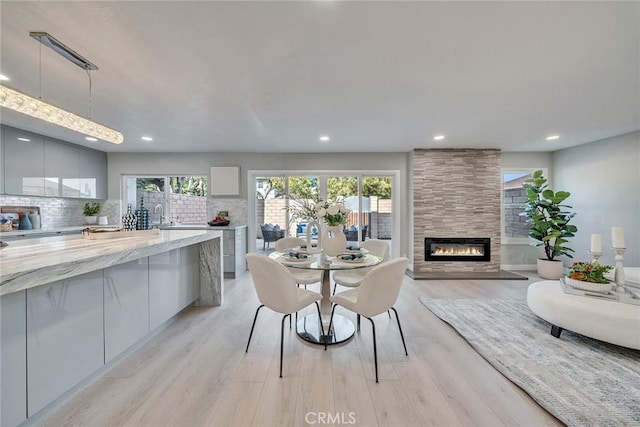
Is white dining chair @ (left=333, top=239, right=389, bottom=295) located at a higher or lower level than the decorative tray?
lower

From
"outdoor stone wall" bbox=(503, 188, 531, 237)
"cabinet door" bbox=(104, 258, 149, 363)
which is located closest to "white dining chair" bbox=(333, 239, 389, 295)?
"cabinet door" bbox=(104, 258, 149, 363)

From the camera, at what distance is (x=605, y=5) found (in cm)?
139

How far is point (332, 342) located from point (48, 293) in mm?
1944

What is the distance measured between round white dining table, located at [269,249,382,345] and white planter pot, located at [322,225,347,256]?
8 cm

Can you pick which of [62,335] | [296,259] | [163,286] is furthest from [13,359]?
[296,259]

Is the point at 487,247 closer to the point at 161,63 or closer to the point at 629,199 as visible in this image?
the point at 629,199

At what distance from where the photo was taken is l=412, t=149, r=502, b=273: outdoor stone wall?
185 inches

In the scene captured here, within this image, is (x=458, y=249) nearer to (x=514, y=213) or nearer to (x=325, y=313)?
(x=514, y=213)

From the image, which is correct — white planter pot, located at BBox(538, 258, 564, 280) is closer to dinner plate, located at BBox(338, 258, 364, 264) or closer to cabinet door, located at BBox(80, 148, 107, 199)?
dinner plate, located at BBox(338, 258, 364, 264)

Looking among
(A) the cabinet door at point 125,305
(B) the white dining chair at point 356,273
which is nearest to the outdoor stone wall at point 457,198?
(B) the white dining chair at point 356,273

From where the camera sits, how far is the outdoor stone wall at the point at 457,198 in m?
4.70

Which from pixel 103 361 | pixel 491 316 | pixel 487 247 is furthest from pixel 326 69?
pixel 487 247

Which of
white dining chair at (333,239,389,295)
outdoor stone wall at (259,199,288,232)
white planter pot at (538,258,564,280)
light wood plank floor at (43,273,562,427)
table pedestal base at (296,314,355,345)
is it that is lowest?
light wood plank floor at (43,273,562,427)

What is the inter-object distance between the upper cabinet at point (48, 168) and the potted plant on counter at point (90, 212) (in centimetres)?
23
